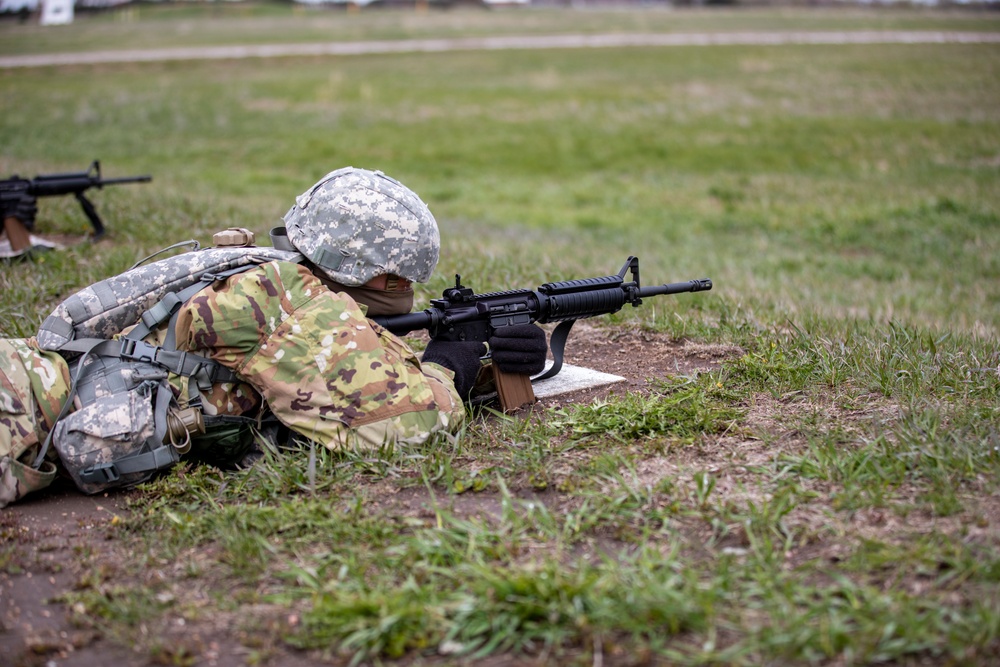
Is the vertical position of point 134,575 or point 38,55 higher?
point 38,55

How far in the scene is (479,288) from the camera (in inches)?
263

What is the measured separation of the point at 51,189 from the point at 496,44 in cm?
3205

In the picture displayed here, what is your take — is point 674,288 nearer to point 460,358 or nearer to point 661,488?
point 460,358

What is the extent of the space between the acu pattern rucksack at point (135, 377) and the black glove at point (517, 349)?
1.10 m

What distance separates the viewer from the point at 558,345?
508 centimetres

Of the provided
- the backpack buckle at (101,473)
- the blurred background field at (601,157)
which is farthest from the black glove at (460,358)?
the blurred background field at (601,157)

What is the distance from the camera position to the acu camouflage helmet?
421 centimetres

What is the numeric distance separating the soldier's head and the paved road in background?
100.0 ft

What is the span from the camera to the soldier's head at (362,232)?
422 centimetres

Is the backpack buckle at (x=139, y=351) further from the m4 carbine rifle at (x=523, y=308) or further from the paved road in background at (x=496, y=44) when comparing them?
the paved road in background at (x=496, y=44)

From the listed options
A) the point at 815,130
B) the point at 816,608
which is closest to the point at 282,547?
the point at 816,608

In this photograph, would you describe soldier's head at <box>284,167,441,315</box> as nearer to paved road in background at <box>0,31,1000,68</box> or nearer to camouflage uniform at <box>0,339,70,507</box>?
camouflage uniform at <box>0,339,70,507</box>

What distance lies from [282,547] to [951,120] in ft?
72.1

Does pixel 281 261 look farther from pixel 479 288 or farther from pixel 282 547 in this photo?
pixel 479 288
